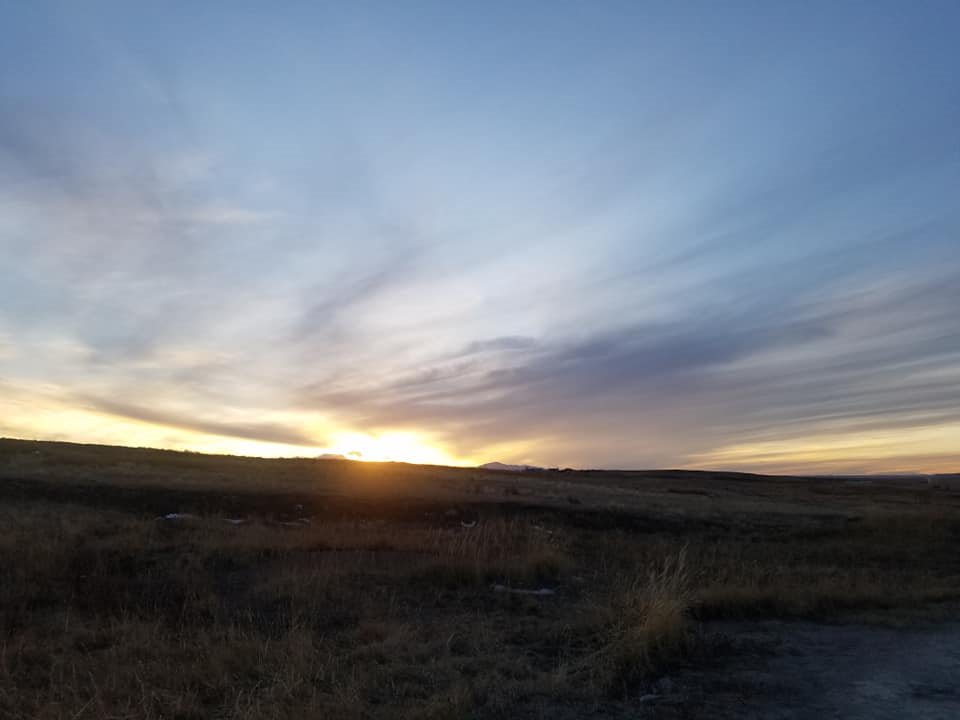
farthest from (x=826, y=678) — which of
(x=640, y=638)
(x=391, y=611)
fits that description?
(x=391, y=611)

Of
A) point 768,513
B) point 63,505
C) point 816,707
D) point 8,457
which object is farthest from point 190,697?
point 8,457

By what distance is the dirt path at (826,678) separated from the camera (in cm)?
614

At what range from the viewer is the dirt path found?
20.2 ft

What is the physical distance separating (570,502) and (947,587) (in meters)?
21.0

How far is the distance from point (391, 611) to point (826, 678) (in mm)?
5608

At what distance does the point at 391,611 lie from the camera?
10.0 m

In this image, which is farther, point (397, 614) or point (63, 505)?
point (63, 505)

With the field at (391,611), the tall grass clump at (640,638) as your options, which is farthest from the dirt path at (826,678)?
the tall grass clump at (640,638)

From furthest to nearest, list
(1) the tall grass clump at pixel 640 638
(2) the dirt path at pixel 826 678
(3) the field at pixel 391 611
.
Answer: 1. (1) the tall grass clump at pixel 640 638
2. (3) the field at pixel 391 611
3. (2) the dirt path at pixel 826 678

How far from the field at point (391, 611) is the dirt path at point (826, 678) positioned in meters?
0.08

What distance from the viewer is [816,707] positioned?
622cm

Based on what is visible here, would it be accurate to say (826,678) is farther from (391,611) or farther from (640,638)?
(391,611)

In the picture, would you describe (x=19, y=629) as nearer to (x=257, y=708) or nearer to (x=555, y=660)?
(x=257, y=708)

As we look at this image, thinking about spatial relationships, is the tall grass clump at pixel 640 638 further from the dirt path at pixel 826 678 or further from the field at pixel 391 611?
the dirt path at pixel 826 678
